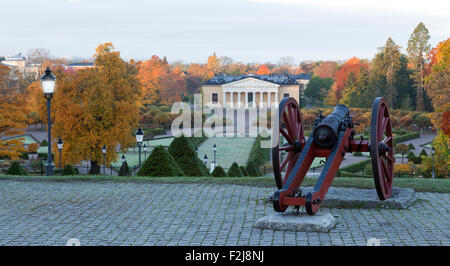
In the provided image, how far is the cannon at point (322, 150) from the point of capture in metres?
8.62

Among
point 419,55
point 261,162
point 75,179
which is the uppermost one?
A: point 419,55

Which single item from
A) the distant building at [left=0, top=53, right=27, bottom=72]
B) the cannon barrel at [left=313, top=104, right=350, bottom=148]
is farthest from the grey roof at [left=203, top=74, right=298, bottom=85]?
the cannon barrel at [left=313, top=104, right=350, bottom=148]

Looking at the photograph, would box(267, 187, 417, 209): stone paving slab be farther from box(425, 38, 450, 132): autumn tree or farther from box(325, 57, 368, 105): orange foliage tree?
box(325, 57, 368, 105): orange foliage tree

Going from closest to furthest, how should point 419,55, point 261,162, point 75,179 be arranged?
point 75,179 < point 261,162 < point 419,55

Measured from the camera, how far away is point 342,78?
9100 cm

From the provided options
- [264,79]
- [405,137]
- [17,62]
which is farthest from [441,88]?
[17,62]

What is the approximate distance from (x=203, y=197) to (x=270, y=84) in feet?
311

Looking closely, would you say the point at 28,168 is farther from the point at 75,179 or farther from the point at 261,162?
the point at 75,179

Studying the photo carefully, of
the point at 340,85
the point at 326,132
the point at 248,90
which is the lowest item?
the point at 326,132

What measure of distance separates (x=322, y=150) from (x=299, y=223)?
1.76m

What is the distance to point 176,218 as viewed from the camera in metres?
9.11

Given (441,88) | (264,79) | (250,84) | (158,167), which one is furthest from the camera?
(250,84)

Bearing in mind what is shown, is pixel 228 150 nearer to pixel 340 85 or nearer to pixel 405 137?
pixel 405 137
